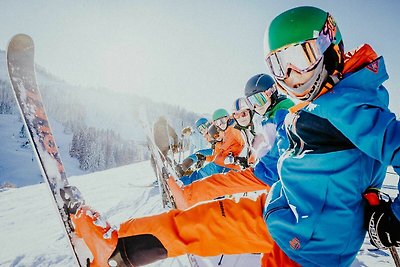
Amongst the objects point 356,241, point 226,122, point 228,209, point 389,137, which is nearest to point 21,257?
point 228,209

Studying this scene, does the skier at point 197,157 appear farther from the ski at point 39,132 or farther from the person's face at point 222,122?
the ski at point 39,132


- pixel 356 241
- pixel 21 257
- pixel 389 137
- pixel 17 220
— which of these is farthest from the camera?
pixel 17 220

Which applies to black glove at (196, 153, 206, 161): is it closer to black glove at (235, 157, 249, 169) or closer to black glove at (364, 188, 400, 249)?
black glove at (235, 157, 249, 169)

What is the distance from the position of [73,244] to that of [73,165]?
62886mm

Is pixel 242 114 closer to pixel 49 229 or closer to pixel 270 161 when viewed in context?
pixel 270 161

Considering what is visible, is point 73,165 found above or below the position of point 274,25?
below

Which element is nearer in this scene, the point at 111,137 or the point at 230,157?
the point at 230,157

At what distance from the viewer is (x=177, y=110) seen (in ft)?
332

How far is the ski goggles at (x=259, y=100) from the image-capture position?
3.90 meters

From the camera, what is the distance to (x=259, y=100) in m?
3.95

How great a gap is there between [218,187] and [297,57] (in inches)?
94.2

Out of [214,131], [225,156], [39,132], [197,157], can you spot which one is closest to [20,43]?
[39,132]

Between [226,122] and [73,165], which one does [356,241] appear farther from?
[73,165]

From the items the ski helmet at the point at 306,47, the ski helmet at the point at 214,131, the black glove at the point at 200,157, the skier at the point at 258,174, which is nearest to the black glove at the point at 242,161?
the skier at the point at 258,174
